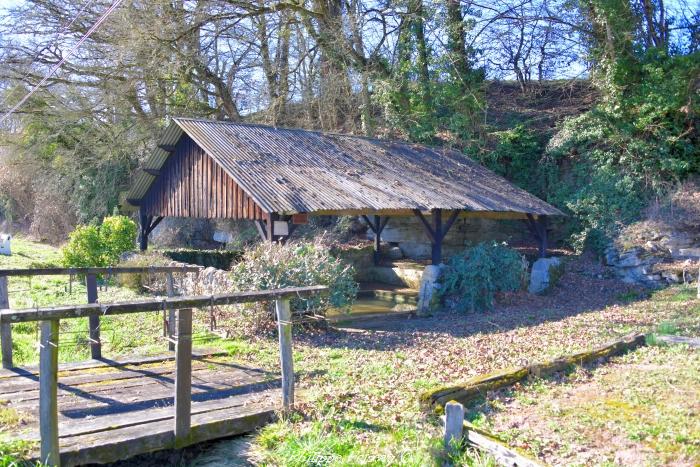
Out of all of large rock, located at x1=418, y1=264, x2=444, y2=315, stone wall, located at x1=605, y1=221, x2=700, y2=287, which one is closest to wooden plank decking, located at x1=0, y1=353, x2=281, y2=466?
large rock, located at x1=418, y1=264, x2=444, y2=315

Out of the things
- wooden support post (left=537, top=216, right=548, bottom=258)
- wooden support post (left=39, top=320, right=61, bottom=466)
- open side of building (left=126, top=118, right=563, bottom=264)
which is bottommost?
wooden support post (left=39, top=320, right=61, bottom=466)

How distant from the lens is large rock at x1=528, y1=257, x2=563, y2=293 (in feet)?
A: 48.9

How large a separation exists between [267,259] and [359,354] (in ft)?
8.66

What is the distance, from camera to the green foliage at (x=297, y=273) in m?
9.66

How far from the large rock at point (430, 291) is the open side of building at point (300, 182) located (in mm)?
476

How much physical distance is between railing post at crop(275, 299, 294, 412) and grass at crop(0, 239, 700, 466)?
16 cm

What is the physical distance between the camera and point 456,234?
765 inches

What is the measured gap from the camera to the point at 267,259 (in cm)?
990

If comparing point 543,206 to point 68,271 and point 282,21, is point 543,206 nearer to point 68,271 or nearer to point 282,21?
point 282,21

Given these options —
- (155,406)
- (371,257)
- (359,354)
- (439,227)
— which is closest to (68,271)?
(155,406)

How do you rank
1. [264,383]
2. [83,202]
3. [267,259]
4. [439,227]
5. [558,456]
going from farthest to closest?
[83,202], [439,227], [267,259], [264,383], [558,456]

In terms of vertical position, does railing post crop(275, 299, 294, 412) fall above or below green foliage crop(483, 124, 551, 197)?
below

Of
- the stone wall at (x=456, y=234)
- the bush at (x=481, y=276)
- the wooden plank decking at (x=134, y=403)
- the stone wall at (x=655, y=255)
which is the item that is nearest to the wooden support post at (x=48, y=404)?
the wooden plank decking at (x=134, y=403)

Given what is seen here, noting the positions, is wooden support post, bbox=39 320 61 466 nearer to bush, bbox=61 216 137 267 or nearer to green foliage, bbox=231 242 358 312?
green foliage, bbox=231 242 358 312
